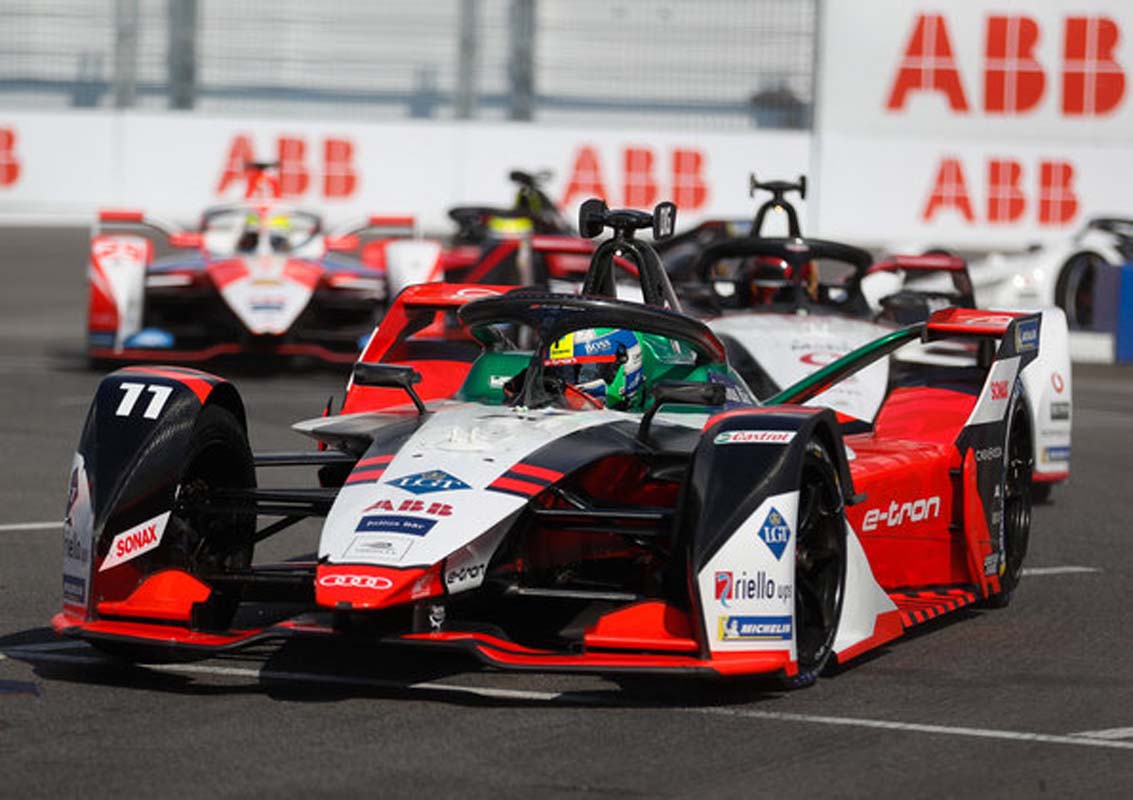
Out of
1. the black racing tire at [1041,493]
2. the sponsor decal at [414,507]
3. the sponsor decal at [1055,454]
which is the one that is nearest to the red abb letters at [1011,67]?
the black racing tire at [1041,493]

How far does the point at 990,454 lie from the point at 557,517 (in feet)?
8.35

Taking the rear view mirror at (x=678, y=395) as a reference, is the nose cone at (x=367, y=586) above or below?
below

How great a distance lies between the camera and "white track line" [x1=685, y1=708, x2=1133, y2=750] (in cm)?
654

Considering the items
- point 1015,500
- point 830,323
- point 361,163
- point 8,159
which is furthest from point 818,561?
point 8,159

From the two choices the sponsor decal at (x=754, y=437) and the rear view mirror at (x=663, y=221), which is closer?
the sponsor decal at (x=754, y=437)

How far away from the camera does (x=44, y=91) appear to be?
34.1 metres

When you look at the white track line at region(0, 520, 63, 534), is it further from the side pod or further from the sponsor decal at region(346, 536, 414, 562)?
the side pod

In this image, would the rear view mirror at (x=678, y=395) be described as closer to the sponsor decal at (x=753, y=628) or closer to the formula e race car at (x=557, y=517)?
the formula e race car at (x=557, y=517)

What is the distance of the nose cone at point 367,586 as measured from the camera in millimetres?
6434

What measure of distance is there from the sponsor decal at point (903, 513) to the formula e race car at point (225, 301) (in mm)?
8916

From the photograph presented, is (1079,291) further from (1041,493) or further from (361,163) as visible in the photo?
(361,163)

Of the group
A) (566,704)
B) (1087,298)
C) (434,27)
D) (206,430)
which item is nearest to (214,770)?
(566,704)

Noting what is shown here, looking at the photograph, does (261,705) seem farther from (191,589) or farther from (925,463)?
(925,463)

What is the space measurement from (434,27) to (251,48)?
110 inches
